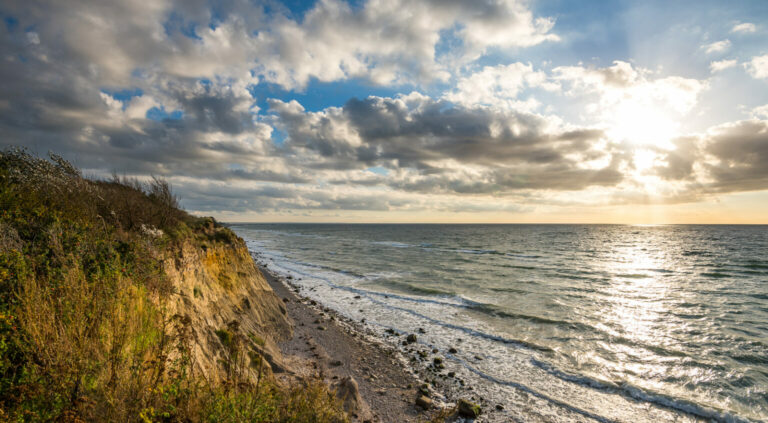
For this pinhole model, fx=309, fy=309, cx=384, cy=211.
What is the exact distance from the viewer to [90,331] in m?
4.39

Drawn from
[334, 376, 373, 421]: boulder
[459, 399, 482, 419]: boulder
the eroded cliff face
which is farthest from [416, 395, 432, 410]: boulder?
the eroded cliff face

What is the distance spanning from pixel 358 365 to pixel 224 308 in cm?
526

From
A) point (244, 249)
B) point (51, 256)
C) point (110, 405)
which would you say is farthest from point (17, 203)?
point (244, 249)

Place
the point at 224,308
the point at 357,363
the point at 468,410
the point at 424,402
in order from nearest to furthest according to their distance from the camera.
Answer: the point at 468,410 < the point at 424,402 < the point at 224,308 < the point at 357,363

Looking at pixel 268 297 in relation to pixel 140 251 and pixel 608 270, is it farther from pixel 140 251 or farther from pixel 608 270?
pixel 608 270

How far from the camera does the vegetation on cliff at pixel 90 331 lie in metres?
3.55

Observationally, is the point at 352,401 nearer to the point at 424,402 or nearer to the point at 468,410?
the point at 424,402

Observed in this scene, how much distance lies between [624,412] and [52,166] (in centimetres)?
1789

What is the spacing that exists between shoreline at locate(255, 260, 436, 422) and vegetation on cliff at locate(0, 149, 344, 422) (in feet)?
6.88

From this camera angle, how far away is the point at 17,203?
6.60 m

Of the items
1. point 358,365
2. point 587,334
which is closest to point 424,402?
point 358,365

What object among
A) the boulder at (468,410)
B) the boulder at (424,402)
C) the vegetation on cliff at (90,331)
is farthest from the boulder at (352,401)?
the boulder at (468,410)

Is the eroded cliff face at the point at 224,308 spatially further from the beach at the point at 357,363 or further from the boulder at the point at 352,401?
the boulder at the point at 352,401

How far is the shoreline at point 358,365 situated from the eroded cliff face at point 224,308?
0.97m
